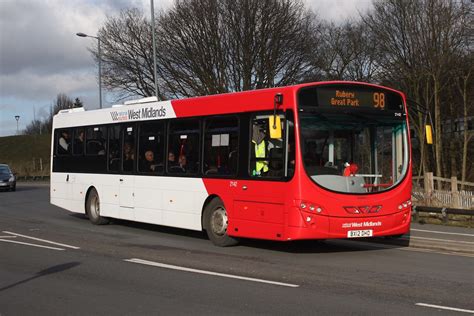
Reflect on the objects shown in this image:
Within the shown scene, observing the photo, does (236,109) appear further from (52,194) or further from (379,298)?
(52,194)

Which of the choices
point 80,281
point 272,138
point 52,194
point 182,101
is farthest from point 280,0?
point 80,281

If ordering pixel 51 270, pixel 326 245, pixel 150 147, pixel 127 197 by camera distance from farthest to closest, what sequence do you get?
pixel 127 197
pixel 150 147
pixel 326 245
pixel 51 270

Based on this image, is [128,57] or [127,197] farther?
[128,57]

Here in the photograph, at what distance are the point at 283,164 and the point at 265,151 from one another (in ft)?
1.82

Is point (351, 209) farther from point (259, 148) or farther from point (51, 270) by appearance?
point (51, 270)

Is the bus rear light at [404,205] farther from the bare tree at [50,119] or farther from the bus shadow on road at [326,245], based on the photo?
the bare tree at [50,119]

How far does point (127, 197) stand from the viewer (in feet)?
49.4

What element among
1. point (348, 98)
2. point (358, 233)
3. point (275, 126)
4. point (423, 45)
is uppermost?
point (423, 45)

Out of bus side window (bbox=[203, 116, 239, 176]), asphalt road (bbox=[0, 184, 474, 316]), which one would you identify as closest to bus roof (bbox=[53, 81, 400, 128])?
bus side window (bbox=[203, 116, 239, 176])

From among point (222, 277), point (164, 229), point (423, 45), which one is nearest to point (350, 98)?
point (222, 277)

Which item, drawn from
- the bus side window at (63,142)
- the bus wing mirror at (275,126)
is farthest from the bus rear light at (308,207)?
the bus side window at (63,142)

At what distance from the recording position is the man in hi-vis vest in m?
11.1

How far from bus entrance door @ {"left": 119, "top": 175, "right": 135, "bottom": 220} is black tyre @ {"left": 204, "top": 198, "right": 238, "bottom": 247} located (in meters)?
2.97

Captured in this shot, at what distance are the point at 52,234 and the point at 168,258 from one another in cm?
508
